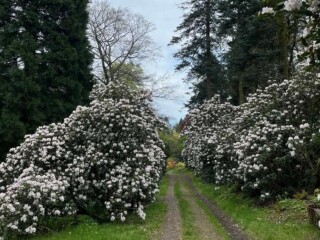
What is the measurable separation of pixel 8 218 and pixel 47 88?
11969mm

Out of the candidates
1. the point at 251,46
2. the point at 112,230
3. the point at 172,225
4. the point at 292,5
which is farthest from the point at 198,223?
the point at 251,46

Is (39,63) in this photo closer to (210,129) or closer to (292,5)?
(210,129)

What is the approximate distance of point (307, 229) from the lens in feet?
30.1

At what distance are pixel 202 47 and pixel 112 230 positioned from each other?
26.8 meters

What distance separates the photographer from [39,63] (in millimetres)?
20188

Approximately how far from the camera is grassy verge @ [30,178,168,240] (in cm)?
969

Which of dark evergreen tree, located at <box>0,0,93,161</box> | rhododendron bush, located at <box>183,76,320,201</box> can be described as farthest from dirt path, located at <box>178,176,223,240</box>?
dark evergreen tree, located at <box>0,0,93,161</box>

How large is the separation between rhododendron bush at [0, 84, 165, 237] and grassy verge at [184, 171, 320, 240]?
9.41 ft

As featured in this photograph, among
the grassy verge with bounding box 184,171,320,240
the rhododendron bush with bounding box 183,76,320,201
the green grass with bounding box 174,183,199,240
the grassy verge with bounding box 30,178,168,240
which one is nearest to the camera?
the grassy verge with bounding box 184,171,320,240

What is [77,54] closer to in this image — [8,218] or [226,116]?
[226,116]

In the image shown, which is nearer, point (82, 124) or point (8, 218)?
point (8, 218)

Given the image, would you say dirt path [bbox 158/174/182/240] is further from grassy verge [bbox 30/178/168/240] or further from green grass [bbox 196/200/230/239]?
green grass [bbox 196/200/230/239]

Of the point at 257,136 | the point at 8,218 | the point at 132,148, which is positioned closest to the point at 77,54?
the point at 132,148

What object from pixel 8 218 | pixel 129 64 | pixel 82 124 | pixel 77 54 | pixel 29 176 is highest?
pixel 129 64
